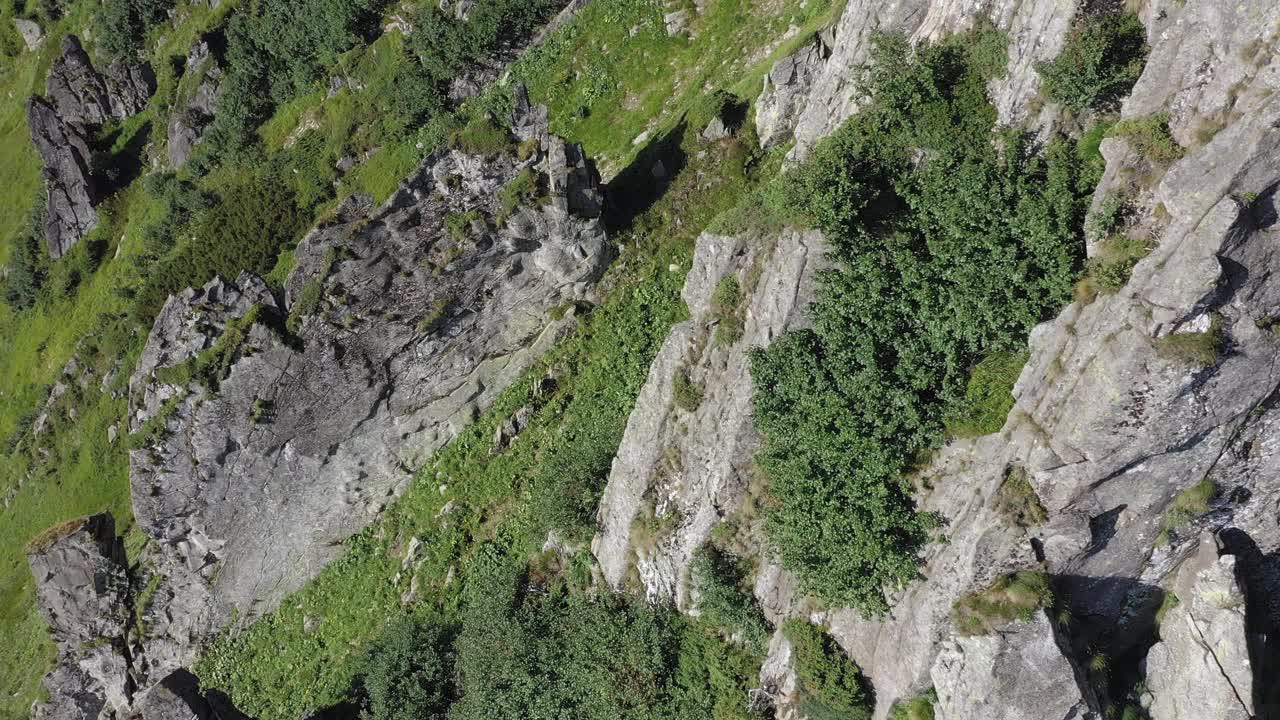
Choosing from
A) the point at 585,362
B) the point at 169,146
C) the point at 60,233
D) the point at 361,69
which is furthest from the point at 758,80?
the point at 60,233

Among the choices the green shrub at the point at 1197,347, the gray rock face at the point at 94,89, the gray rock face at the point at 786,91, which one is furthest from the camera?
the gray rock face at the point at 94,89

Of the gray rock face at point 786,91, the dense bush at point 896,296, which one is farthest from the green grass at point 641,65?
the dense bush at point 896,296

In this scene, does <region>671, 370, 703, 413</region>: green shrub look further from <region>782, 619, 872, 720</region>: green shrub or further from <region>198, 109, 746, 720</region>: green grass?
<region>782, 619, 872, 720</region>: green shrub

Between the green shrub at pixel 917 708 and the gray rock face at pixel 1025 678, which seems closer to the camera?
the gray rock face at pixel 1025 678

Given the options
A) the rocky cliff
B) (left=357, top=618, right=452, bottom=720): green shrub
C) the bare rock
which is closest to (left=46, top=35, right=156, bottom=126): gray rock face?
the bare rock

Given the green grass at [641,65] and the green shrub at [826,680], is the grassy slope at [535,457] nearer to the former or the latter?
the green grass at [641,65]

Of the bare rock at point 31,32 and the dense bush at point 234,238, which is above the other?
the bare rock at point 31,32

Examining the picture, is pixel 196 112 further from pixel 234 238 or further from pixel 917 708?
pixel 917 708

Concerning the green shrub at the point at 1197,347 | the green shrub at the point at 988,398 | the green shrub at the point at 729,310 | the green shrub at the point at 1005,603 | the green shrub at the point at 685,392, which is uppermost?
the green shrub at the point at 729,310
